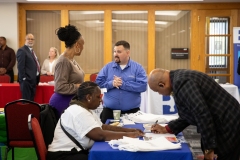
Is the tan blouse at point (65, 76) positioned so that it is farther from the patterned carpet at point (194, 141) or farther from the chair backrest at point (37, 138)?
the patterned carpet at point (194, 141)

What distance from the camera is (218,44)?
30.3 ft

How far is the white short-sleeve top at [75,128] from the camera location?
2.49 meters

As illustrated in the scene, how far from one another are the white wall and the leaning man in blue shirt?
5642mm

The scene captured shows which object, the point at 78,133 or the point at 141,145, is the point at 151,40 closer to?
the point at 78,133

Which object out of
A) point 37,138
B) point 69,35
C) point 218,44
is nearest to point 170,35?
point 218,44

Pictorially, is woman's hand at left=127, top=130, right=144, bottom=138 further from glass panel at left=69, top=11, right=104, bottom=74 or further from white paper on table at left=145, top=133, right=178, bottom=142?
glass panel at left=69, top=11, right=104, bottom=74

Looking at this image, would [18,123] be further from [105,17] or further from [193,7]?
[193,7]

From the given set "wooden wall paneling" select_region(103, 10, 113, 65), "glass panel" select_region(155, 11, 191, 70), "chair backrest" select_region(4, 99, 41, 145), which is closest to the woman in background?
"chair backrest" select_region(4, 99, 41, 145)

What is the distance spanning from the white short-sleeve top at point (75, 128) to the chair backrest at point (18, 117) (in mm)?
1135

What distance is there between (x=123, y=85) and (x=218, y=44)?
5.98m

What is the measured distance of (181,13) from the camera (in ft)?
30.1

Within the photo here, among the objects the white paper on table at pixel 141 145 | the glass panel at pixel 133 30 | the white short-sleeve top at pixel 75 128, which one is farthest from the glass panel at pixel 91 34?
the white paper on table at pixel 141 145

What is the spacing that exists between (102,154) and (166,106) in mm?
4091

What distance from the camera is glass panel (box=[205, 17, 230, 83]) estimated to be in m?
9.23
